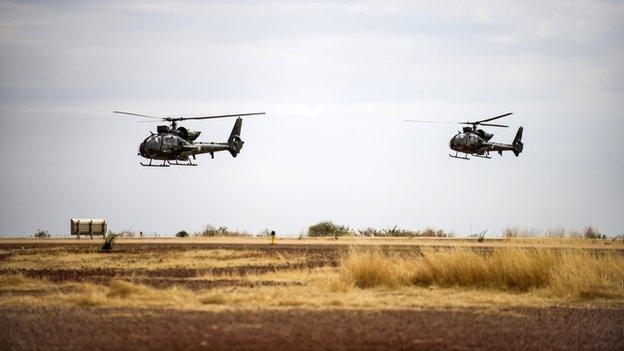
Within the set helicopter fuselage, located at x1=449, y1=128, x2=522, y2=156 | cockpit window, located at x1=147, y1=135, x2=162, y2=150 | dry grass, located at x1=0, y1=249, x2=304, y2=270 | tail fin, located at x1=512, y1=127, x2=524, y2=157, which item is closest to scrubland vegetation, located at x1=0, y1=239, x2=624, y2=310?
dry grass, located at x1=0, y1=249, x2=304, y2=270

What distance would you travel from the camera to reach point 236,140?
77250 millimetres

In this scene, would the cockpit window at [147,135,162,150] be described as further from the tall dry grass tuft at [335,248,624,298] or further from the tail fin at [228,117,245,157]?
the tall dry grass tuft at [335,248,624,298]

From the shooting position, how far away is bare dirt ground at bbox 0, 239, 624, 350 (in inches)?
688

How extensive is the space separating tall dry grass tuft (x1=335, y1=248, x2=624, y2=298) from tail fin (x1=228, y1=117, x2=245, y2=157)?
48.7m

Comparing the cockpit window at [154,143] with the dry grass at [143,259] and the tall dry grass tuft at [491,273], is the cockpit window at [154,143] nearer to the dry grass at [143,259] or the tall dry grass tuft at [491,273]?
the dry grass at [143,259]

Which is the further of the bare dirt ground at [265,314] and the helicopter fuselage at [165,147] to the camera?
the helicopter fuselage at [165,147]

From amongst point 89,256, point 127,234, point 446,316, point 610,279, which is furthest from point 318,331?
point 127,234

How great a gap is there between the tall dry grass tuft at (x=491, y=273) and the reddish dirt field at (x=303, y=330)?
486cm

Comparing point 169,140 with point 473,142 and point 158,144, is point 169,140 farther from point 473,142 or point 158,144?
point 473,142

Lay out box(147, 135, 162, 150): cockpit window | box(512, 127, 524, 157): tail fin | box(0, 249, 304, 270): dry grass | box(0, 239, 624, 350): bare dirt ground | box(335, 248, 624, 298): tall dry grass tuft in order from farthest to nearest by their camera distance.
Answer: box(512, 127, 524, 157): tail fin → box(147, 135, 162, 150): cockpit window → box(0, 249, 304, 270): dry grass → box(335, 248, 624, 298): tall dry grass tuft → box(0, 239, 624, 350): bare dirt ground

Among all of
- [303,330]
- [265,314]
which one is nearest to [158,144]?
[265,314]

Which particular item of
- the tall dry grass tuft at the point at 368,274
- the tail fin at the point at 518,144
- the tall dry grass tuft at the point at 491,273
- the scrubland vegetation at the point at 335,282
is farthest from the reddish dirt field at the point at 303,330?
the tail fin at the point at 518,144

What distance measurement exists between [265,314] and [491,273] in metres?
9.70

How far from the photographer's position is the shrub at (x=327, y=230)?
224ft
